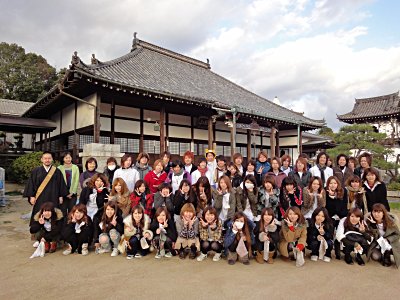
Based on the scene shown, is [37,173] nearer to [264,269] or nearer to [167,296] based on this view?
[167,296]

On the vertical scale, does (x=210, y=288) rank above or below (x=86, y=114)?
below

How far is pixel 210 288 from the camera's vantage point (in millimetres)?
2980

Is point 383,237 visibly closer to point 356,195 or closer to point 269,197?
point 356,195

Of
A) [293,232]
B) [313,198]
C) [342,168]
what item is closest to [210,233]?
[293,232]

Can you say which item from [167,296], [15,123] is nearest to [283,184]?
[167,296]

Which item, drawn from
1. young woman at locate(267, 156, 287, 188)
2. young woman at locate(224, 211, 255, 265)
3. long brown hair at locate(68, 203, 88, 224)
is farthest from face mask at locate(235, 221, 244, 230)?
long brown hair at locate(68, 203, 88, 224)

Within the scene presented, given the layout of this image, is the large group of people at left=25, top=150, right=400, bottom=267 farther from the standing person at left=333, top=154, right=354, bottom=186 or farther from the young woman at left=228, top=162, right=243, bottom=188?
the standing person at left=333, top=154, right=354, bottom=186

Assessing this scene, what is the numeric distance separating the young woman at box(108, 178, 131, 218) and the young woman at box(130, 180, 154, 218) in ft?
0.29

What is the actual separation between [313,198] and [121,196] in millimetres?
3082

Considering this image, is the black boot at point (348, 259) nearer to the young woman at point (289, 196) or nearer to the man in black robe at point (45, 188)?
the young woman at point (289, 196)

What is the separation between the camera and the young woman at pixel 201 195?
14.1 ft

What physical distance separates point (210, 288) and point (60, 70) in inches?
1339

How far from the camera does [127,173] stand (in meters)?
4.91

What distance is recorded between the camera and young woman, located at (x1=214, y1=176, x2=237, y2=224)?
4.21 meters
